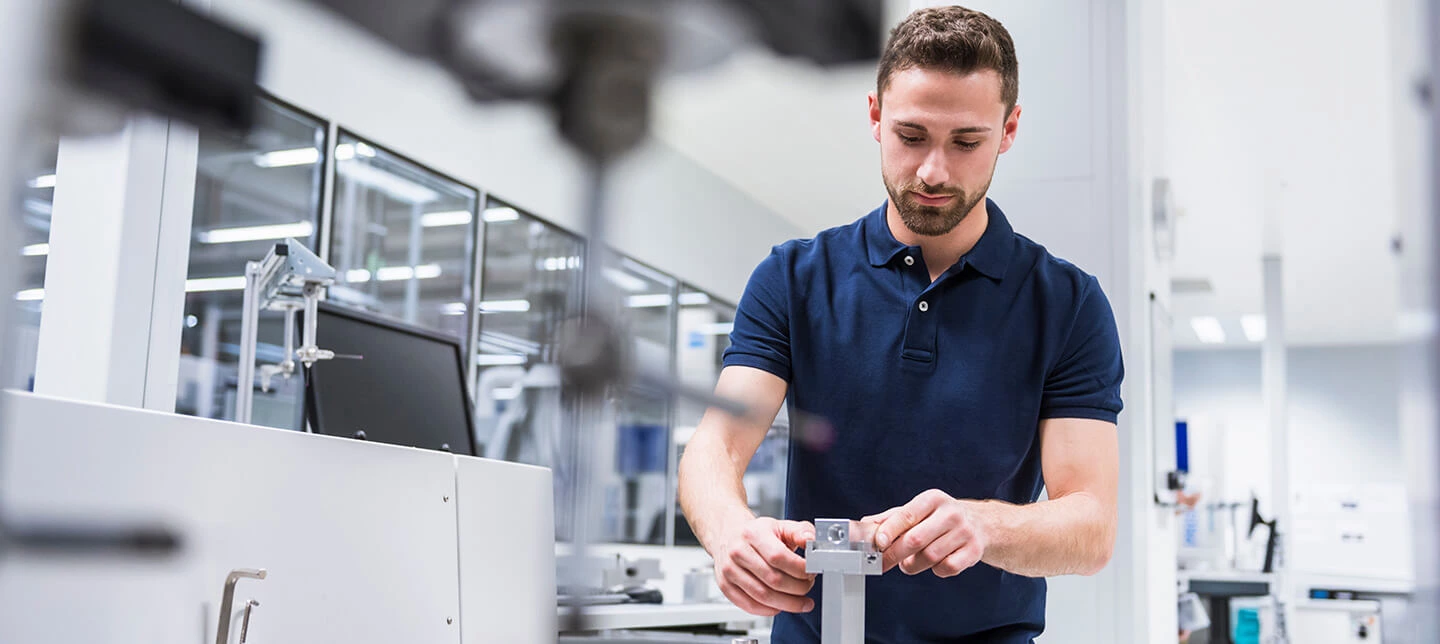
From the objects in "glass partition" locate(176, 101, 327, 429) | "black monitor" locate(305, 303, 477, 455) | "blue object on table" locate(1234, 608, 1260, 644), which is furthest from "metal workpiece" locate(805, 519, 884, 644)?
"blue object on table" locate(1234, 608, 1260, 644)

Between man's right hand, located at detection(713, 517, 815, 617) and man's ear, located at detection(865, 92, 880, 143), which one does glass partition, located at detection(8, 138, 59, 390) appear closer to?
man's ear, located at detection(865, 92, 880, 143)

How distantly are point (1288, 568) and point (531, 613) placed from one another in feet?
21.2

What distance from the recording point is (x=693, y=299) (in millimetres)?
6965

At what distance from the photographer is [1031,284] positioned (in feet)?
4.58

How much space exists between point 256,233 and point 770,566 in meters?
3.56

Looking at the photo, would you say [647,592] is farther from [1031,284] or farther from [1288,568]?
[1288,568]

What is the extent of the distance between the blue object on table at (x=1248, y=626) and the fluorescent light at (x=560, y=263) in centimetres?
630

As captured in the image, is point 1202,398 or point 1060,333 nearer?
point 1060,333

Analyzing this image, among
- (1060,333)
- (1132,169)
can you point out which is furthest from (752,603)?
(1132,169)

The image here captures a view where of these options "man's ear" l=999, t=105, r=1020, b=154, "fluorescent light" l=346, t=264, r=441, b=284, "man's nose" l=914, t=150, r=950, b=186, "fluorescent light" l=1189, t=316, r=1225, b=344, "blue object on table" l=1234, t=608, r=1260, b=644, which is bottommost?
"blue object on table" l=1234, t=608, r=1260, b=644

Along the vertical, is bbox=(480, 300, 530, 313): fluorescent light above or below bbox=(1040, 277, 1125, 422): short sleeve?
below

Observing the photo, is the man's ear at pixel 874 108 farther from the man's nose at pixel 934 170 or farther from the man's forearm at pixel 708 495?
the man's forearm at pixel 708 495

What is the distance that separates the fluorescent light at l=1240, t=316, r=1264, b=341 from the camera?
1047 centimetres

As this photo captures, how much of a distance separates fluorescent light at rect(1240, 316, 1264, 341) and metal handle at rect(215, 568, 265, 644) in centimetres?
1048
